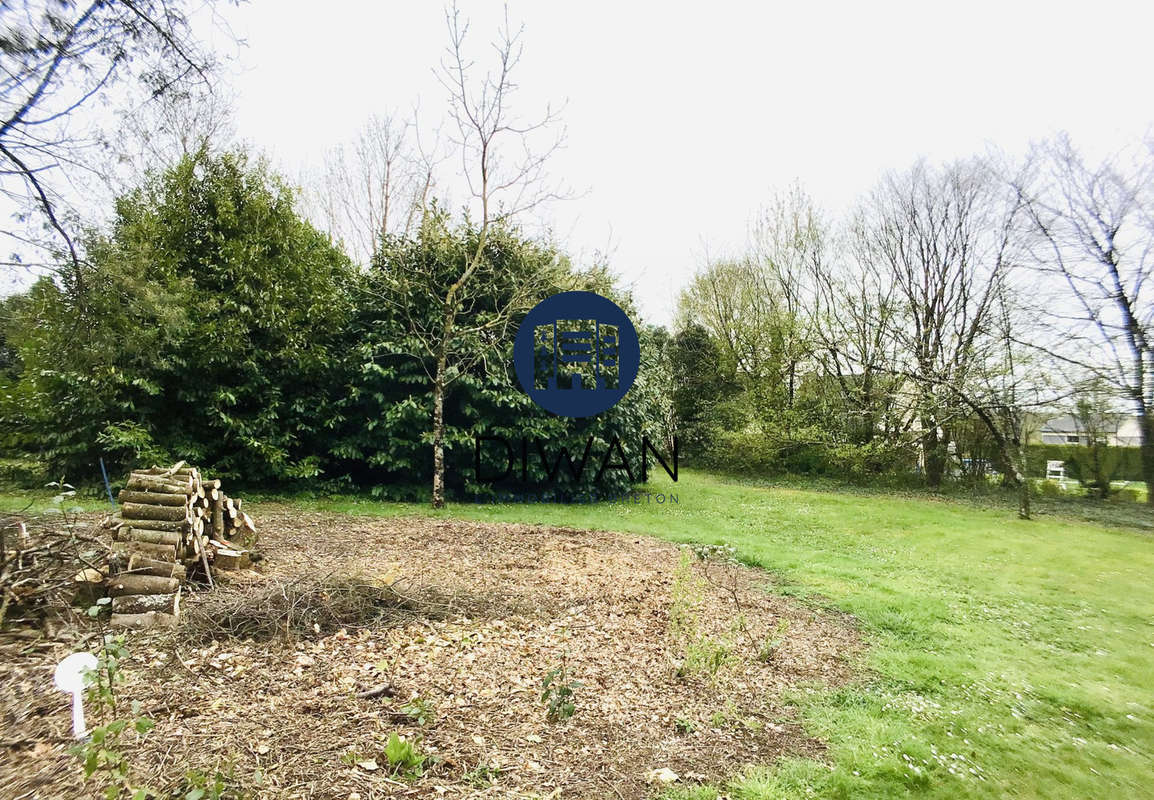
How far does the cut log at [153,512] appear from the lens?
3.87 m

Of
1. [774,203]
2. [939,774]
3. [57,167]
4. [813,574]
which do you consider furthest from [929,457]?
[57,167]

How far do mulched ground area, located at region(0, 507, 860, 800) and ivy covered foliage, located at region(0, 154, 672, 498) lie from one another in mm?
4686

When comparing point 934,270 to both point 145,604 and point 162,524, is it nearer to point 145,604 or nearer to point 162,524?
point 162,524

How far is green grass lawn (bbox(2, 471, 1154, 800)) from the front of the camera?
7.28ft

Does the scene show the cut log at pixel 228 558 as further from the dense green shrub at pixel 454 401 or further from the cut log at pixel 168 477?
the dense green shrub at pixel 454 401

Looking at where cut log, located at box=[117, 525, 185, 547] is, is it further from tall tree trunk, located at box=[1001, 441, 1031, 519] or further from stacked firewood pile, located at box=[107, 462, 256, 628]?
tall tree trunk, located at box=[1001, 441, 1031, 519]

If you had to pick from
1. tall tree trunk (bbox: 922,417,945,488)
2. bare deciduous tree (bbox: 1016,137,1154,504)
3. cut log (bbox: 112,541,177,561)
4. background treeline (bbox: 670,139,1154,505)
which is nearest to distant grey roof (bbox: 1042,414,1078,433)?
background treeline (bbox: 670,139,1154,505)

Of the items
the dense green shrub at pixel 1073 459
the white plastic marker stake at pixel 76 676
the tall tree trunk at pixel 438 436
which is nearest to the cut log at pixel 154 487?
the white plastic marker stake at pixel 76 676

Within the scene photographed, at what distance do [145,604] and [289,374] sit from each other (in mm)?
6275

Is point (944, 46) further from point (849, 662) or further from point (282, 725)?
point (282, 725)

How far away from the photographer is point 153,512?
12.7ft

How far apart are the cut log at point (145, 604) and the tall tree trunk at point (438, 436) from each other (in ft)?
16.6

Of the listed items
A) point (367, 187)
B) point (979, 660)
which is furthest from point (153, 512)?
point (367, 187)

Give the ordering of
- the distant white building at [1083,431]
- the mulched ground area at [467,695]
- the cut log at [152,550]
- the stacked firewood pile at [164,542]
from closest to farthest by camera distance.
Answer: the mulched ground area at [467,695] → the stacked firewood pile at [164,542] → the distant white building at [1083,431] → the cut log at [152,550]
